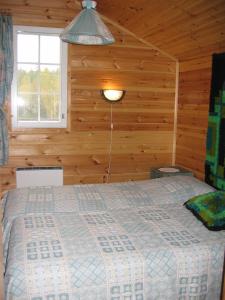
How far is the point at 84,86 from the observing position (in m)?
3.96

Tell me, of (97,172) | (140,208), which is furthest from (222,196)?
(97,172)

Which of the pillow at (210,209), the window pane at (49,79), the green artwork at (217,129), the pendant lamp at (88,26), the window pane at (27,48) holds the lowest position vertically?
the pillow at (210,209)

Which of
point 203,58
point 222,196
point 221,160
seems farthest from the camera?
point 203,58

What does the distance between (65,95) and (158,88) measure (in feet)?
3.80

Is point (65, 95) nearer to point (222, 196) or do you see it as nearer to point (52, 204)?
point (52, 204)

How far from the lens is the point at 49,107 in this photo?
13.1ft

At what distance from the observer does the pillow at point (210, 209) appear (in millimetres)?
2205

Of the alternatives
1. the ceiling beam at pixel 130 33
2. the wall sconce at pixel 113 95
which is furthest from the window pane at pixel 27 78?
the ceiling beam at pixel 130 33

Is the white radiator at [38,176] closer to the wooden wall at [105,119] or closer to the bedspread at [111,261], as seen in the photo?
the wooden wall at [105,119]

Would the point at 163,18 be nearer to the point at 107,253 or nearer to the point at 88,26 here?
the point at 88,26

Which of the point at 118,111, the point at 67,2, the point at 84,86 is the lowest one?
the point at 118,111

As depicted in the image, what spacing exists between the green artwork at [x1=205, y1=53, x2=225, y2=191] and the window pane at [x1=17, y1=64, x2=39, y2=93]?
6.45ft

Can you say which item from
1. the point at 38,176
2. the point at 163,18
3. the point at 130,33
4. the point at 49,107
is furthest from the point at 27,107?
the point at 163,18

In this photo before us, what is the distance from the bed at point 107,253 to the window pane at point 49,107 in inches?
64.0
